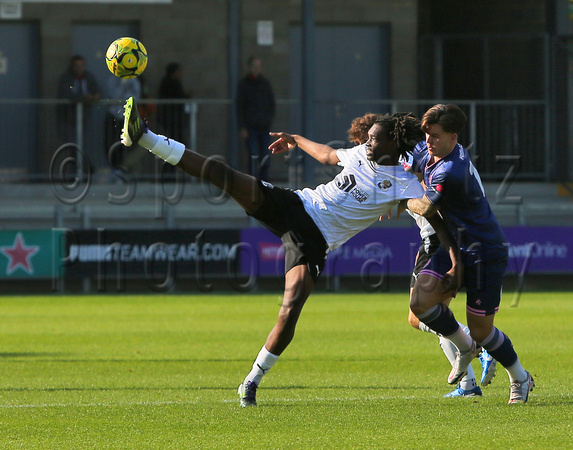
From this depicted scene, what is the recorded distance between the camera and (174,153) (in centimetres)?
734

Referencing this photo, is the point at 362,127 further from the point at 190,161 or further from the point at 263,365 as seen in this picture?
the point at 263,365

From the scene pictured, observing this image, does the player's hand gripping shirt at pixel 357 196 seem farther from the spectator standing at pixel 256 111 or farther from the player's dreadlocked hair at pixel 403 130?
the spectator standing at pixel 256 111

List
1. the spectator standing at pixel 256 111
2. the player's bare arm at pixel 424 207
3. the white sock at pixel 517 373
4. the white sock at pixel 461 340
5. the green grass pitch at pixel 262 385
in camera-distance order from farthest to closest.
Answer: the spectator standing at pixel 256 111
the white sock at pixel 461 340
the white sock at pixel 517 373
the player's bare arm at pixel 424 207
the green grass pitch at pixel 262 385

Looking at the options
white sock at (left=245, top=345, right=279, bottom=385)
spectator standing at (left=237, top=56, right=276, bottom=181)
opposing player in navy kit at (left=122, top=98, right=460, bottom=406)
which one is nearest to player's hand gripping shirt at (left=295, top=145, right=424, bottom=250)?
opposing player in navy kit at (left=122, top=98, right=460, bottom=406)

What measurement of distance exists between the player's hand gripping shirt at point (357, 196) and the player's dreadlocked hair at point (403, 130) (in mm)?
184

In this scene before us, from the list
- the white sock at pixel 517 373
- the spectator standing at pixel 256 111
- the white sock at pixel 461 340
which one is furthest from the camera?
the spectator standing at pixel 256 111

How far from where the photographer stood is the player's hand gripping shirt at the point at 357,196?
7.45 meters

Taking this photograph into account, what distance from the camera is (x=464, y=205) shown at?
7.26 m

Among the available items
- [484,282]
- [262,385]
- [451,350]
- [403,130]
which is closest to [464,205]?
[484,282]

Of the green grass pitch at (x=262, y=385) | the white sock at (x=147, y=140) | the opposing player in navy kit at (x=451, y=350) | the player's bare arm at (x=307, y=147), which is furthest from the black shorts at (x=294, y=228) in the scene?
the green grass pitch at (x=262, y=385)

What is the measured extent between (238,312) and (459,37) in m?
11.3

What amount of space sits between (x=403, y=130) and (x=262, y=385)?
96.8 inches

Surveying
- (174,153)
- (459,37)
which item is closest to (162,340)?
(174,153)

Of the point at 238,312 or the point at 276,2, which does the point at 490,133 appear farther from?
the point at 238,312
